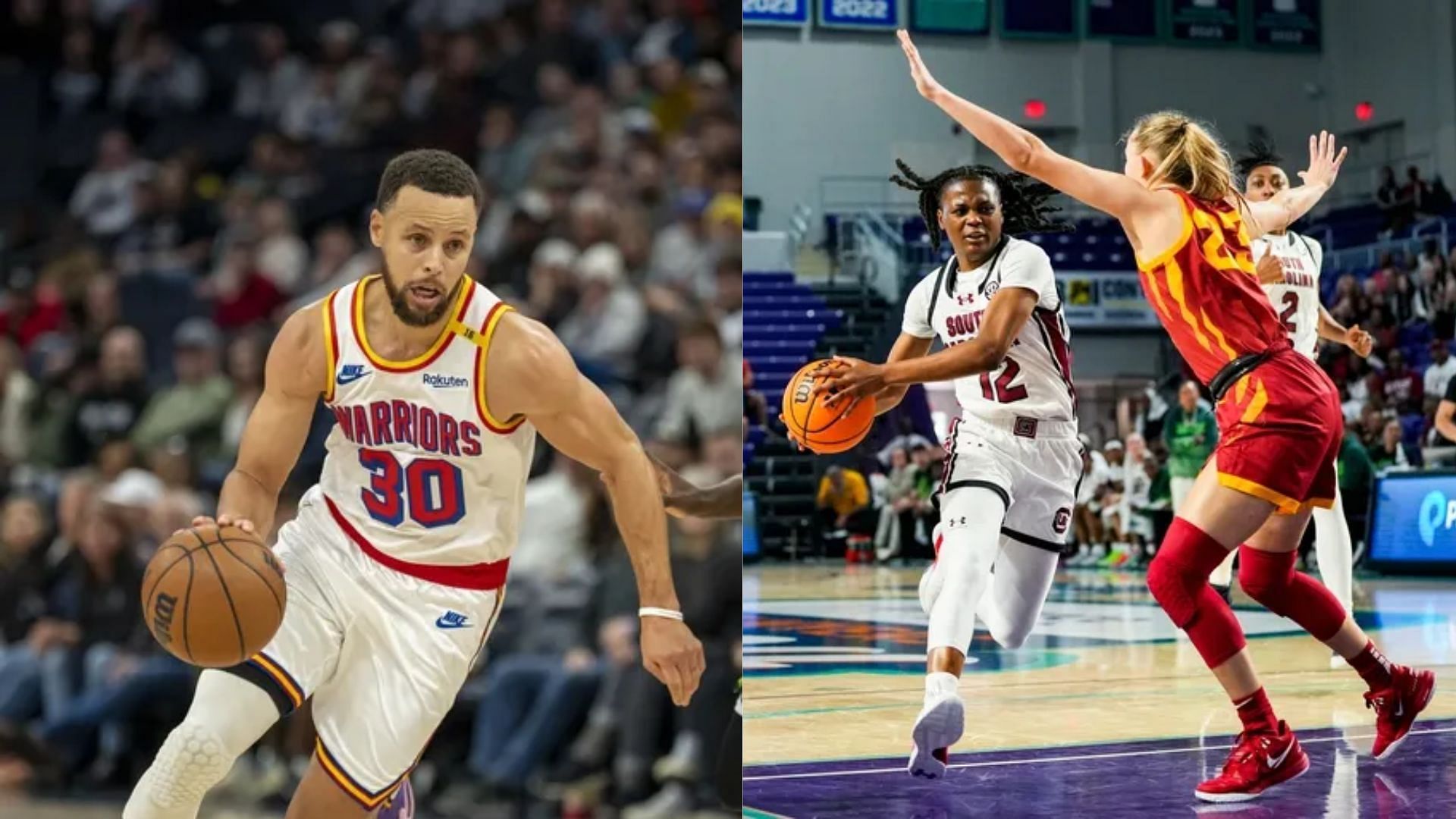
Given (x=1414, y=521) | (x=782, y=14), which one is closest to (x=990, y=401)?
(x=1414, y=521)

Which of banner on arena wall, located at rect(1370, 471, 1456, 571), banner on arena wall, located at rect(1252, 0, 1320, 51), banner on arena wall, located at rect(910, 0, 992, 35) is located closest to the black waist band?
banner on arena wall, located at rect(1370, 471, 1456, 571)

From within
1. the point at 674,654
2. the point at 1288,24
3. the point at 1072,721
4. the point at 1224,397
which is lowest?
the point at 1072,721

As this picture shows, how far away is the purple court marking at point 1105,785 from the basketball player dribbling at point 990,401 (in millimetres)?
280

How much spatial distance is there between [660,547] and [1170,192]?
1.69 m

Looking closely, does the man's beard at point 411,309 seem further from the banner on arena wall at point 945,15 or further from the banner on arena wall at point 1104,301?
the banner on arena wall at point 945,15

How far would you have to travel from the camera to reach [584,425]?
300 centimetres

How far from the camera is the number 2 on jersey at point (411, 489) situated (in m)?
3.08

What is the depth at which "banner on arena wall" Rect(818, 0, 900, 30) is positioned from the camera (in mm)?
19656

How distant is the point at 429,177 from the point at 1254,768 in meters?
2.22

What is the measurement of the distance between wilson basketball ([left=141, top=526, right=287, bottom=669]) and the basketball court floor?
1.26 metres

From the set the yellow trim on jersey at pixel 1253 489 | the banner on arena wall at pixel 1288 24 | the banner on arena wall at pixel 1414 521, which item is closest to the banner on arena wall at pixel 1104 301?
the banner on arena wall at pixel 1288 24

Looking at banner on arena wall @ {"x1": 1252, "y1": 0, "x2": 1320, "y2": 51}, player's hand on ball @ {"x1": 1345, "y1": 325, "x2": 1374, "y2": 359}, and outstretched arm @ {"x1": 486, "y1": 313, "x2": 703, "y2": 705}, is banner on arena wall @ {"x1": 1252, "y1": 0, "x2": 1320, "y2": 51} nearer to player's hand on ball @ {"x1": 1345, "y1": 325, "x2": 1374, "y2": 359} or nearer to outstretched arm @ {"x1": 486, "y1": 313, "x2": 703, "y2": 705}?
player's hand on ball @ {"x1": 1345, "y1": 325, "x2": 1374, "y2": 359}

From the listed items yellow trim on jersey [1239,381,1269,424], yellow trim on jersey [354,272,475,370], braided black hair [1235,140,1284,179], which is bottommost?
yellow trim on jersey [1239,381,1269,424]

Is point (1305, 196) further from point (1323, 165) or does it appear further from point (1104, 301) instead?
point (1104, 301)
